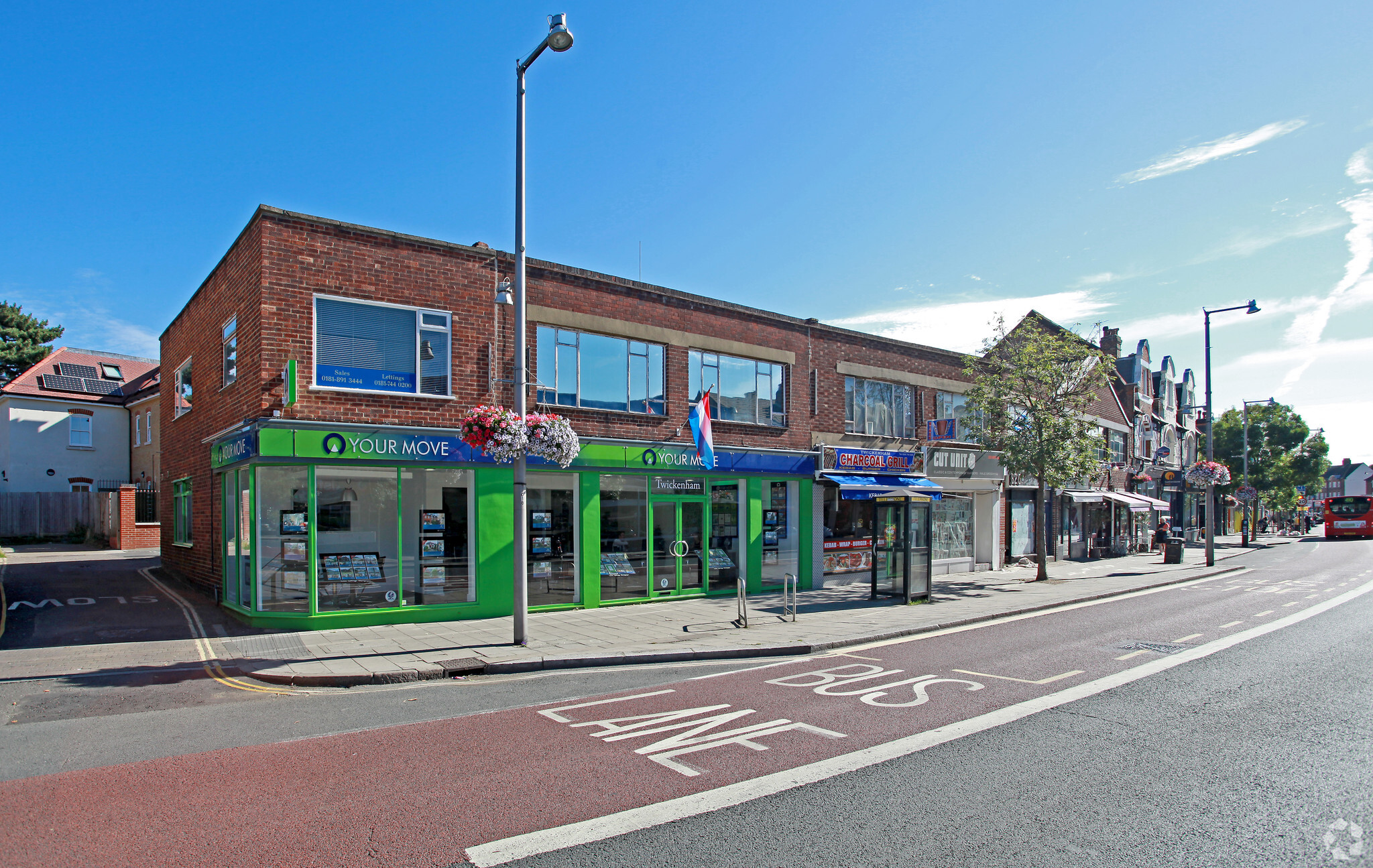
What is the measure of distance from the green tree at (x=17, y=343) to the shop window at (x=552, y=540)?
136 feet

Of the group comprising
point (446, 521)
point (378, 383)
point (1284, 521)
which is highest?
point (378, 383)

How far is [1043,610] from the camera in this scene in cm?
1633

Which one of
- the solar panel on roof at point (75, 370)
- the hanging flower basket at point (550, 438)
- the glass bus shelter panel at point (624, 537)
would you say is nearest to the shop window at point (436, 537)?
the glass bus shelter panel at point (624, 537)

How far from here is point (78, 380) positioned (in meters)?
37.6

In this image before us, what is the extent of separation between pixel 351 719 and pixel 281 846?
3.15 metres

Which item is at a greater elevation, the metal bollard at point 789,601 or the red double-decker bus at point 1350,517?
the metal bollard at point 789,601

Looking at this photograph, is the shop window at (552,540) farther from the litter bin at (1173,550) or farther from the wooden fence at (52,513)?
the wooden fence at (52,513)

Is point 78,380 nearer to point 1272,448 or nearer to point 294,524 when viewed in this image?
point 294,524

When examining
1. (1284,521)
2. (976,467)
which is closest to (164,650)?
(976,467)

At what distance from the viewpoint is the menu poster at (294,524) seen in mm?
12484

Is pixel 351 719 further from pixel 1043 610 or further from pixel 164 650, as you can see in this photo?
pixel 1043 610

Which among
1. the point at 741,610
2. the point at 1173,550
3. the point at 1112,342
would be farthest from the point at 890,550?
the point at 1112,342

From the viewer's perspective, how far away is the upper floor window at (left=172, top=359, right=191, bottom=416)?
18125 mm

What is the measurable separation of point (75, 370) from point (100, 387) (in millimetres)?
1481
